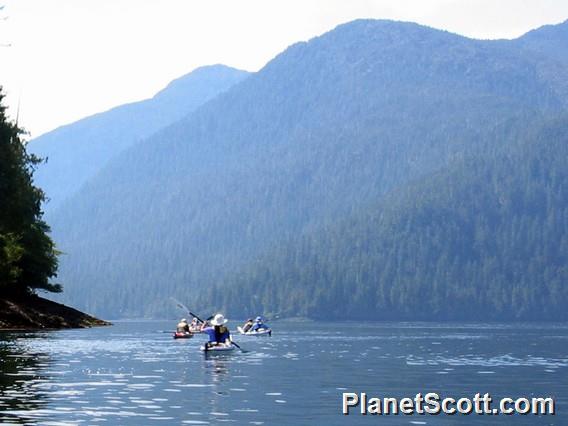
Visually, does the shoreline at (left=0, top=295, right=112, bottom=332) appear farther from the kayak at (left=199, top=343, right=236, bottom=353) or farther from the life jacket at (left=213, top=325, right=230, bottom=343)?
the kayak at (left=199, top=343, right=236, bottom=353)

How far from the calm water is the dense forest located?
35067mm

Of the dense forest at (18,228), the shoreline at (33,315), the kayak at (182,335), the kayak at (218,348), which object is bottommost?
the kayak at (218,348)

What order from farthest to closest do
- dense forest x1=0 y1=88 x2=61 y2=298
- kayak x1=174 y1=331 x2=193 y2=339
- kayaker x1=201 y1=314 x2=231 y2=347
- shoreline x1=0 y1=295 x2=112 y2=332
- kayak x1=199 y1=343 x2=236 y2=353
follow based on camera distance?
kayak x1=174 y1=331 x2=193 y2=339 < shoreline x1=0 y1=295 x2=112 y2=332 < dense forest x1=0 y1=88 x2=61 y2=298 < kayaker x1=201 y1=314 x2=231 y2=347 < kayak x1=199 y1=343 x2=236 y2=353

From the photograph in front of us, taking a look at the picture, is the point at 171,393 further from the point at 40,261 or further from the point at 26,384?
the point at 40,261

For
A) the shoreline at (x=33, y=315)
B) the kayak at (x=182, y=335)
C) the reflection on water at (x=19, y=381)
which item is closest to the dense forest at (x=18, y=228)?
the shoreline at (x=33, y=315)

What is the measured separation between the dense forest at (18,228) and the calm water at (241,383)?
35.1 m

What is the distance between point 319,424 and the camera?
38.7 m

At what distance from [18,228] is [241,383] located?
267 ft

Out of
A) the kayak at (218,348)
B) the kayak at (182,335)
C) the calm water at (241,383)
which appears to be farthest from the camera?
the kayak at (182,335)

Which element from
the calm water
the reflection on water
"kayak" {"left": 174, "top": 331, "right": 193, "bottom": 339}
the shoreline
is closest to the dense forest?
the shoreline

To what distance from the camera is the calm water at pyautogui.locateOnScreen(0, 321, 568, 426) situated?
4062cm

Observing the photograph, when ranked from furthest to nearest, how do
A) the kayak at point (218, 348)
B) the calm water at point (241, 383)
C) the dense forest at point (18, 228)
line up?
the dense forest at point (18, 228)
the kayak at point (218, 348)
the calm water at point (241, 383)

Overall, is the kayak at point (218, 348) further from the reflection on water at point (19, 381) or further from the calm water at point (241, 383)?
the reflection on water at point (19, 381)

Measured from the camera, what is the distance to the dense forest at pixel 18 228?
124375 mm
